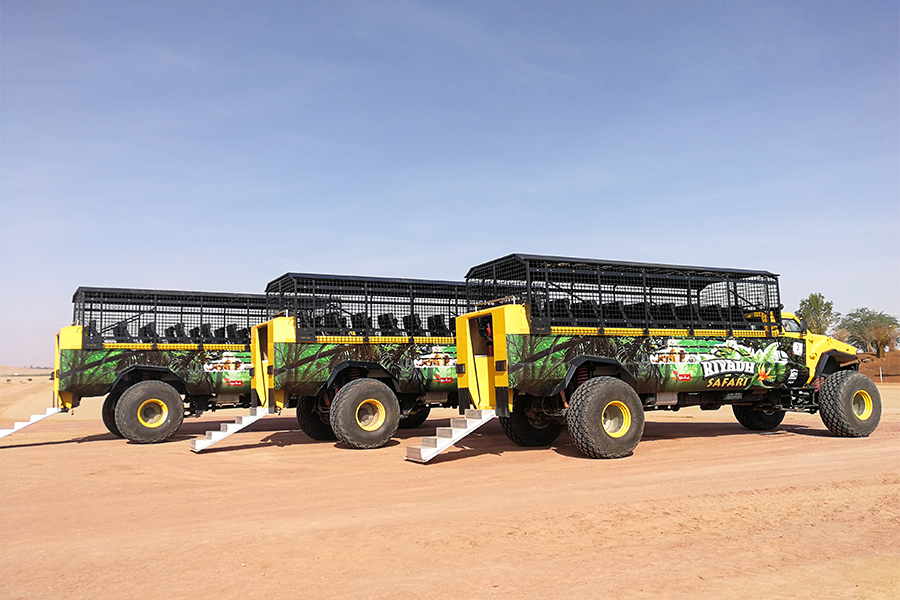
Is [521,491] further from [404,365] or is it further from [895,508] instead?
[404,365]

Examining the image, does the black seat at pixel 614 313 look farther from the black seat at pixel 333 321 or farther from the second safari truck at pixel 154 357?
the second safari truck at pixel 154 357

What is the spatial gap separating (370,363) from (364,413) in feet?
3.29

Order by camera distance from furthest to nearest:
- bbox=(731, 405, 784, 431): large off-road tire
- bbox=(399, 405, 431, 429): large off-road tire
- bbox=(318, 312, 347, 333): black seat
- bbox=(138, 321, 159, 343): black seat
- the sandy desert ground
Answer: bbox=(399, 405, 431, 429): large off-road tire
bbox=(138, 321, 159, 343): black seat
bbox=(731, 405, 784, 431): large off-road tire
bbox=(318, 312, 347, 333): black seat
the sandy desert ground

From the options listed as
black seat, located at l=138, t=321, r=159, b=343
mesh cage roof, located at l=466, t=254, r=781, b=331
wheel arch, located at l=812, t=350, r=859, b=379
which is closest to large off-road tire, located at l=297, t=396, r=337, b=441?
black seat, located at l=138, t=321, r=159, b=343

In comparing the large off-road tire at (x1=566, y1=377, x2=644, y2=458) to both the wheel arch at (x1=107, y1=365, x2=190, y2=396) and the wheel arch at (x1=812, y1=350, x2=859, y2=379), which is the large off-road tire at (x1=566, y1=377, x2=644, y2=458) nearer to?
the wheel arch at (x1=812, y1=350, x2=859, y2=379)

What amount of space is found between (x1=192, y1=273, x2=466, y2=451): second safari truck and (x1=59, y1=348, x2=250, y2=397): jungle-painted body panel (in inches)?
77.2

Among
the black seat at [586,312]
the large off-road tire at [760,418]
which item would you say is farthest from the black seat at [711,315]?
the large off-road tire at [760,418]

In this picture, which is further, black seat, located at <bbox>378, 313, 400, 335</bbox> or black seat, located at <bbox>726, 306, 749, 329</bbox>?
black seat, located at <bbox>378, 313, 400, 335</bbox>

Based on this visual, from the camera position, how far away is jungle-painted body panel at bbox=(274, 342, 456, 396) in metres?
13.8

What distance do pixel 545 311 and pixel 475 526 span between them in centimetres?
544

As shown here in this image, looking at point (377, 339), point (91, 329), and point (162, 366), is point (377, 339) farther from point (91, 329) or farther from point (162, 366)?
point (91, 329)

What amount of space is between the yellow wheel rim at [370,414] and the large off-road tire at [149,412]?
457 cm

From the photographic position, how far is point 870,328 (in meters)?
56.8

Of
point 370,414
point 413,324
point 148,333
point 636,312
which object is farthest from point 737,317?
point 148,333
